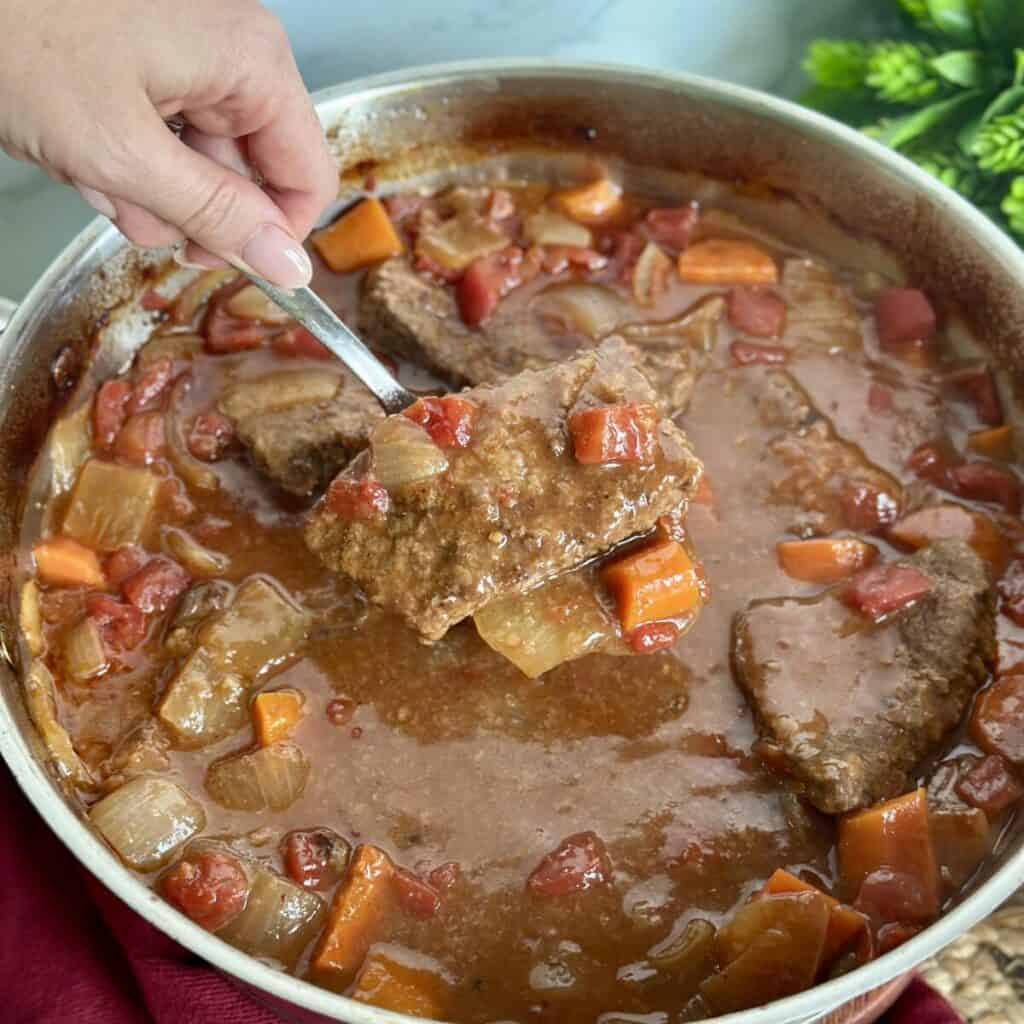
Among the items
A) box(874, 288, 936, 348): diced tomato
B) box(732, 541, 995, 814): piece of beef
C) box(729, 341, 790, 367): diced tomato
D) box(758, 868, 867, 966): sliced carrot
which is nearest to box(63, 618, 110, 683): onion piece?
box(732, 541, 995, 814): piece of beef

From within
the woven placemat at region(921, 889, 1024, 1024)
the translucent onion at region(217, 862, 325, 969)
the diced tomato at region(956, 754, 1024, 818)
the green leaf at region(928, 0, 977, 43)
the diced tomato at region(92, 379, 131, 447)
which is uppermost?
the green leaf at region(928, 0, 977, 43)

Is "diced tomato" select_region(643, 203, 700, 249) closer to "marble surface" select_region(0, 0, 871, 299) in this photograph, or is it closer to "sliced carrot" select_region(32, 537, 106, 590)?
"marble surface" select_region(0, 0, 871, 299)

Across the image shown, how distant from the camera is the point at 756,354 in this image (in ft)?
12.4

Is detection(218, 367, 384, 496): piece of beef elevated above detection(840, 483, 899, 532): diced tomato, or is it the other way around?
detection(218, 367, 384, 496): piece of beef

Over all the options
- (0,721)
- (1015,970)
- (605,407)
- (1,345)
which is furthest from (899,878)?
(1,345)

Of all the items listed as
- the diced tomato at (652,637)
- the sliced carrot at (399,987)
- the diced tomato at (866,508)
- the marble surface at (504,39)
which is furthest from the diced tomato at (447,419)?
the marble surface at (504,39)

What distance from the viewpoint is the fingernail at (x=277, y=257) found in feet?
9.24

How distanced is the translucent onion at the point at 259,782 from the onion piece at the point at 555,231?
190 cm

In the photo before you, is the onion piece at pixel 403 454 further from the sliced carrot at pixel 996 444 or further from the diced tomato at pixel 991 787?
the sliced carrot at pixel 996 444

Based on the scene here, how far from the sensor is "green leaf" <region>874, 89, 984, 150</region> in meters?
4.32

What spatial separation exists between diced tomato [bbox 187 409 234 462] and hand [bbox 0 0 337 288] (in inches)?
30.3

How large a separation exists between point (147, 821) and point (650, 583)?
1.31 metres

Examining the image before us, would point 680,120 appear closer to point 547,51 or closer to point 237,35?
point 547,51

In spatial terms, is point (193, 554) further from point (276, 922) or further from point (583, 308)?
point (583, 308)
